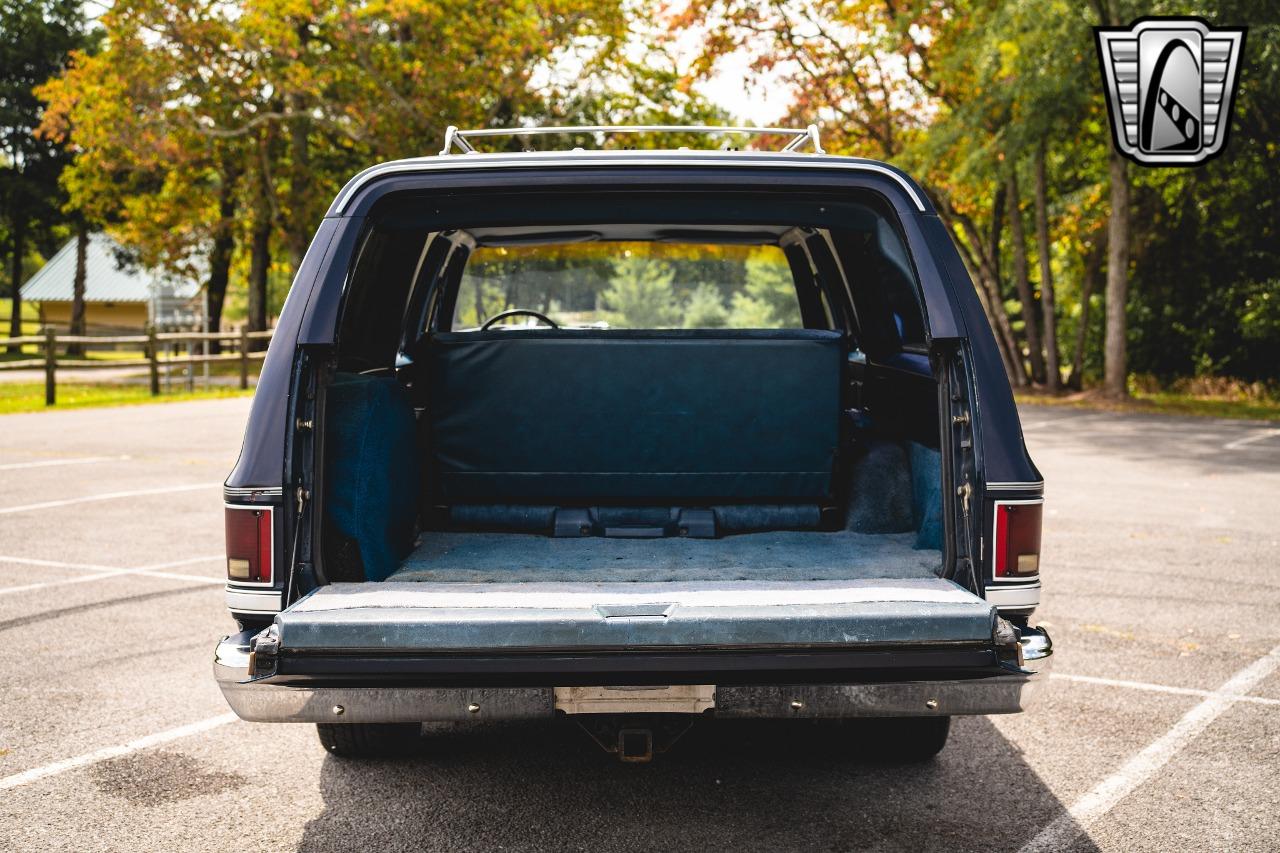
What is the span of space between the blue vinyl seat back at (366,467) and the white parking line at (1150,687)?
2704 millimetres

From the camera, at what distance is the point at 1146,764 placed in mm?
4254

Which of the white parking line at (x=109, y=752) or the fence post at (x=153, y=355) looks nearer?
the white parking line at (x=109, y=752)

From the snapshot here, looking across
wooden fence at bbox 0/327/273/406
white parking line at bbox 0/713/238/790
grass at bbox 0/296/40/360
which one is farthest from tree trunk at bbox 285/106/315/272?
white parking line at bbox 0/713/238/790

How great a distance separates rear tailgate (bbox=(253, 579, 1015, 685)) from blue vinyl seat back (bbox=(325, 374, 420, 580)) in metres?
0.68

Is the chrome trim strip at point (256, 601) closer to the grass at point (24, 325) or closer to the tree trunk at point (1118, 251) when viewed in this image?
the tree trunk at point (1118, 251)

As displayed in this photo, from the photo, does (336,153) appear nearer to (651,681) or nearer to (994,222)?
(994,222)

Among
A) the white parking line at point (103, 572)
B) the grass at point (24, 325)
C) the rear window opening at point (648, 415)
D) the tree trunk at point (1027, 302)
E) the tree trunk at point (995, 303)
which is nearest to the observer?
the rear window opening at point (648, 415)

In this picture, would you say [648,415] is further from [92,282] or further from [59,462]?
[92,282]

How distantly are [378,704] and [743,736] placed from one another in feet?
5.95

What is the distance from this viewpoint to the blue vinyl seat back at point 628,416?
16.0 feet

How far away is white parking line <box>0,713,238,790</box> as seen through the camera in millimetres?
4066

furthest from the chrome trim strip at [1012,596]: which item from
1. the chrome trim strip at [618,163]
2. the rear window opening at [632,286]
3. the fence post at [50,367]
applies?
the fence post at [50,367]

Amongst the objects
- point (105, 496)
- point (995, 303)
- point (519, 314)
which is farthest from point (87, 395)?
point (519, 314)

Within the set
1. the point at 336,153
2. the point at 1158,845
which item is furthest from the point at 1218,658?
the point at 336,153
